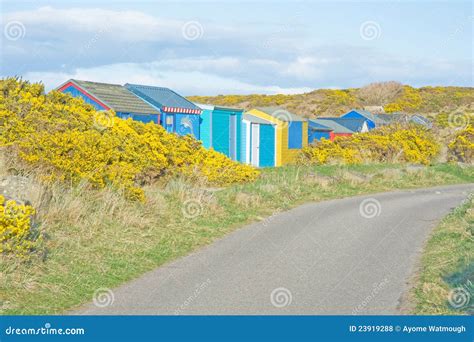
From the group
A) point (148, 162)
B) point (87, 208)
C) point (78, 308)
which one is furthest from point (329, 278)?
point (148, 162)

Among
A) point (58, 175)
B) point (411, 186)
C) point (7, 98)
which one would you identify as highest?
point (7, 98)

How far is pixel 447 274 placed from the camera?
28.8 ft

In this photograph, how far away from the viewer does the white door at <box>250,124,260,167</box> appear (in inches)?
1305

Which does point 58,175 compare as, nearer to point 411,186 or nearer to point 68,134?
point 68,134

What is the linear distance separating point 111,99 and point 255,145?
10.2 m

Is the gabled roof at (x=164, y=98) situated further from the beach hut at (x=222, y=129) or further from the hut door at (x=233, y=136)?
the hut door at (x=233, y=136)

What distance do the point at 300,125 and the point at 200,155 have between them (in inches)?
667

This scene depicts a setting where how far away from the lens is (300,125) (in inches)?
1473

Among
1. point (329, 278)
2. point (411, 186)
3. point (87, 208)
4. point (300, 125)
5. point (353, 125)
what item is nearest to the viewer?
→ point (329, 278)

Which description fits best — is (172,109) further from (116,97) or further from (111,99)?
(111,99)

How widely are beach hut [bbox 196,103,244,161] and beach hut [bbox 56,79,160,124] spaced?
3.65 metres

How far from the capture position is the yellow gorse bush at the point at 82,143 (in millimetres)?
12555

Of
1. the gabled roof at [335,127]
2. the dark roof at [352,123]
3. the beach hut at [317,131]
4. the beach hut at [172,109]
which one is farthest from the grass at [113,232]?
the dark roof at [352,123]

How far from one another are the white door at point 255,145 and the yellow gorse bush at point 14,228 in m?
24.6
